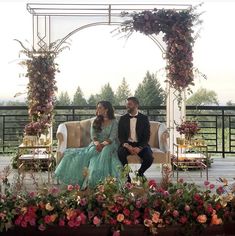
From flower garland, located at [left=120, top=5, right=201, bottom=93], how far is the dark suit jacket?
3.41 feet

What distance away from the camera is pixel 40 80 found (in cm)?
610

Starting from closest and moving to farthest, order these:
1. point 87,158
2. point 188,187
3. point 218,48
A: point 188,187
point 87,158
point 218,48

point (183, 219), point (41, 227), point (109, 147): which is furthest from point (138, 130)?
point (41, 227)

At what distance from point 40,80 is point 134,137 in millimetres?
1598

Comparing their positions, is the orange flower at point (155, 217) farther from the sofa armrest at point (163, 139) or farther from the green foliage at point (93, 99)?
the green foliage at point (93, 99)

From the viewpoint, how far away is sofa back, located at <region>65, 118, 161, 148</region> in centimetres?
578

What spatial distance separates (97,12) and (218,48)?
6.18 ft

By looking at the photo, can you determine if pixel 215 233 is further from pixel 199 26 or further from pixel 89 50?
pixel 89 50

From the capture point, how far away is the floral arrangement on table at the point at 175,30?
19.6 feet

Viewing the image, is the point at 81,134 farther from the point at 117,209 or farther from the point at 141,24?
the point at 117,209

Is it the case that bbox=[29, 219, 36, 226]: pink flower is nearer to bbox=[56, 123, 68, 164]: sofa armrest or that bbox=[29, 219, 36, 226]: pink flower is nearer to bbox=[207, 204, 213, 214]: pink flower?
bbox=[207, 204, 213, 214]: pink flower

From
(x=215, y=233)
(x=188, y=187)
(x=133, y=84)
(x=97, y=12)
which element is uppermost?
(x=97, y=12)

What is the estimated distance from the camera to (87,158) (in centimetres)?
510

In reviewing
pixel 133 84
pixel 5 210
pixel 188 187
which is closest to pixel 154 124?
pixel 133 84
